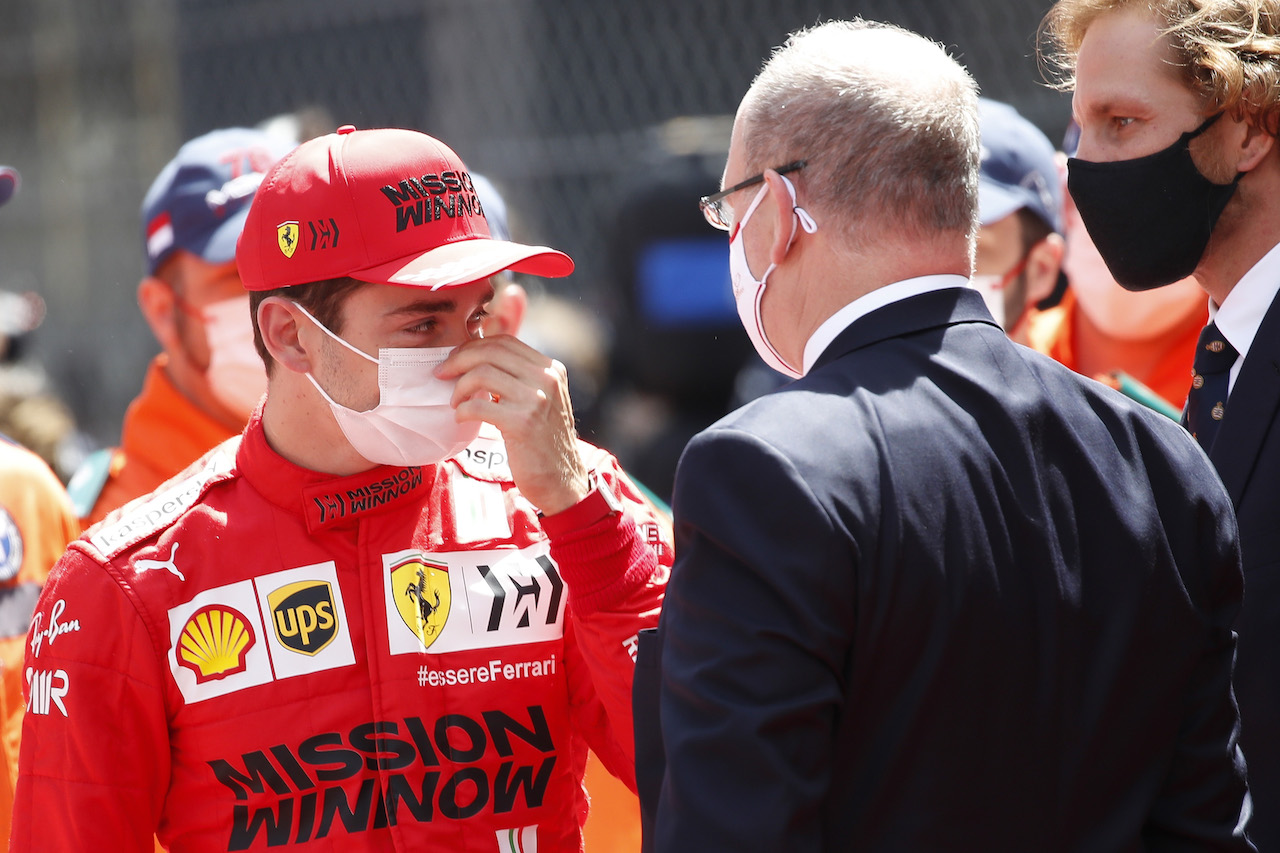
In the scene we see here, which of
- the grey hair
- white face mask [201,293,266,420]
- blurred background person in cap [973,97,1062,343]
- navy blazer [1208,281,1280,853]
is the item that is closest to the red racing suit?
the grey hair

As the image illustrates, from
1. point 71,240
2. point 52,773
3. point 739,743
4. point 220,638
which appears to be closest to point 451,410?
point 220,638

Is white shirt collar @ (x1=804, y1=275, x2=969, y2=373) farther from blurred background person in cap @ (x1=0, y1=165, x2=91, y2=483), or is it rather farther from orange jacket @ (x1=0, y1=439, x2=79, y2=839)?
blurred background person in cap @ (x1=0, y1=165, x2=91, y2=483)

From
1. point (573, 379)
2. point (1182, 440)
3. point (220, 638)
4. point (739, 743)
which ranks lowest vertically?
point (573, 379)

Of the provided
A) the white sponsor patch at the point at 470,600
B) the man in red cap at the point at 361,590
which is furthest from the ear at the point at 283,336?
the white sponsor patch at the point at 470,600

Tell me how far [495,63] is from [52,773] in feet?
20.3

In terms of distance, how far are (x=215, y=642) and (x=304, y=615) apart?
0.14 metres

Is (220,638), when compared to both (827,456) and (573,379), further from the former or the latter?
(573,379)

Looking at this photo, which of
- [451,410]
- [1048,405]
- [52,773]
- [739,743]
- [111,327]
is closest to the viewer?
[739,743]

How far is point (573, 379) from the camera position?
5816 millimetres

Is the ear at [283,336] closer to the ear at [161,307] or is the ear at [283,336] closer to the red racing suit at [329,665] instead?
the red racing suit at [329,665]

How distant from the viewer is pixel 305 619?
215 centimetres

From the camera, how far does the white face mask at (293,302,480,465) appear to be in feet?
7.17

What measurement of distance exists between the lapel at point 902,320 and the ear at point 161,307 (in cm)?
247

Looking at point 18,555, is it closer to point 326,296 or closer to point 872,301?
point 326,296
